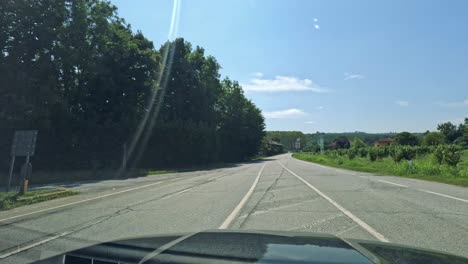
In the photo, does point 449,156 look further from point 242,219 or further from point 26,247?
point 26,247

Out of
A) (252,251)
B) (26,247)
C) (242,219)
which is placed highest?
(252,251)

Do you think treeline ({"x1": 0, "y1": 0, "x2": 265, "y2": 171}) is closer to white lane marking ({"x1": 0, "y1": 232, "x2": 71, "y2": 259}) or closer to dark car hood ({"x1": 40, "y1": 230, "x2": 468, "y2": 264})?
white lane marking ({"x1": 0, "y1": 232, "x2": 71, "y2": 259})

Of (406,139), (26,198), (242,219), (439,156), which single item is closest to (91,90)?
(26,198)

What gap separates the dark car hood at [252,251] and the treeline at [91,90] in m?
27.8

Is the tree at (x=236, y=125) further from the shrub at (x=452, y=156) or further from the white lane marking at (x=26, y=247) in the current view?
the white lane marking at (x=26, y=247)

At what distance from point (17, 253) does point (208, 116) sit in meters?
59.0

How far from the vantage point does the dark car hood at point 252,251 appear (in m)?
2.99

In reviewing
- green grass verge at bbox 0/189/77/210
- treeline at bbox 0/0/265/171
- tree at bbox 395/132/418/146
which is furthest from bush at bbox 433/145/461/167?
tree at bbox 395/132/418/146

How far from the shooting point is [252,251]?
3.18 metres

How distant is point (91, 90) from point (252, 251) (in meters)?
38.7

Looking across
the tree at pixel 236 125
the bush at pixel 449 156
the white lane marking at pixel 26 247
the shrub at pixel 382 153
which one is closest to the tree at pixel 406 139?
the tree at pixel 236 125

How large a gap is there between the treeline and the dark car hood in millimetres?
27820

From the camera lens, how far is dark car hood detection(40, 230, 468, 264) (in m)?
2.99

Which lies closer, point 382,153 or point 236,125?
point 382,153
